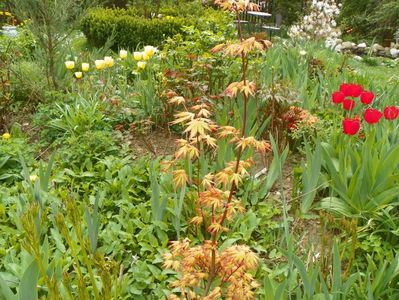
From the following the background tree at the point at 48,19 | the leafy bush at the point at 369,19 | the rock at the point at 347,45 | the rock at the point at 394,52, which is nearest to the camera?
the background tree at the point at 48,19

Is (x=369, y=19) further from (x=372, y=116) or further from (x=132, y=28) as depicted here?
(x=372, y=116)

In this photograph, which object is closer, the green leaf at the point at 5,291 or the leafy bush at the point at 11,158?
the green leaf at the point at 5,291

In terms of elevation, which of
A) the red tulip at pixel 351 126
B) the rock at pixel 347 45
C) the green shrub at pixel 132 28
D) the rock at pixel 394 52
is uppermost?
the red tulip at pixel 351 126

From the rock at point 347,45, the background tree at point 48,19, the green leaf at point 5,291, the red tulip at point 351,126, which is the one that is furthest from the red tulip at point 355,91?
the rock at point 347,45

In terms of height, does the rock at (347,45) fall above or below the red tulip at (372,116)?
below

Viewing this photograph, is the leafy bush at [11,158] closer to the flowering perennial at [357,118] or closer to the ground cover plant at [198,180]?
the ground cover plant at [198,180]

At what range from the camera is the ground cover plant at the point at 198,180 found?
1886mm

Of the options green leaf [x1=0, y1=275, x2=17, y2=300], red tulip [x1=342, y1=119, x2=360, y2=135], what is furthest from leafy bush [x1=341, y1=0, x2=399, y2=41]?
green leaf [x1=0, y1=275, x2=17, y2=300]

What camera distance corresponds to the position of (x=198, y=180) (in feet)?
7.76

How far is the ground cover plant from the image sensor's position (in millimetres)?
1886

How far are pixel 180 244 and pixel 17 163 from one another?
1.89 m

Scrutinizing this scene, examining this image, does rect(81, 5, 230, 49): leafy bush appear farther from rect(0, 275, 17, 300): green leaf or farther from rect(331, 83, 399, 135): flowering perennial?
rect(0, 275, 17, 300): green leaf

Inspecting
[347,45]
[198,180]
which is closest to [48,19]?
[198,180]

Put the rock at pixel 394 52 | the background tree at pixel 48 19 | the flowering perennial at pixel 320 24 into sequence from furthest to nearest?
the rock at pixel 394 52 → the flowering perennial at pixel 320 24 → the background tree at pixel 48 19
